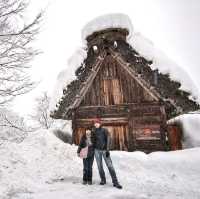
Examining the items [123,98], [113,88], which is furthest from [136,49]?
[123,98]

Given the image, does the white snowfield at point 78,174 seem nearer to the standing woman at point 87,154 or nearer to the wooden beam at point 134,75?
the standing woman at point 87,154

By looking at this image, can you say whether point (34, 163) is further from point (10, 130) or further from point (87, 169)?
point (10, 130)

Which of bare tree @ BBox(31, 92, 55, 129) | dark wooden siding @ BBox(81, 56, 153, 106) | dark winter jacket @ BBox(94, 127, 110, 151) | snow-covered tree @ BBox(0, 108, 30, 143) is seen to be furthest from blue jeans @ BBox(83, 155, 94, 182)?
bare tree @ BBox(31, 92, 55, 129)

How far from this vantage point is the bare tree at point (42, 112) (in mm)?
31938

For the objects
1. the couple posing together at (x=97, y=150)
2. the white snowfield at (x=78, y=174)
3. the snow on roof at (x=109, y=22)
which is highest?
the snow on roof at (x=109, y=22)

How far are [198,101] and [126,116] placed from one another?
10.6ft

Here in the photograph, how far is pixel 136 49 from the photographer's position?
12.8 metres

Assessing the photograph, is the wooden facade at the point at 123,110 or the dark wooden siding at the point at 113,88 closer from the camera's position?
the wooden facade at the point at 123,110

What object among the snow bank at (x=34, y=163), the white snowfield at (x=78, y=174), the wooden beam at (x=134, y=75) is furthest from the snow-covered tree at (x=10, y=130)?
the wooden beam at (x=134, y=75)

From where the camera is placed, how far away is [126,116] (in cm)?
1191

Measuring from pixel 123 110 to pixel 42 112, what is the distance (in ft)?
72.3

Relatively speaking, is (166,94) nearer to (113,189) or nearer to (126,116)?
(126,116)

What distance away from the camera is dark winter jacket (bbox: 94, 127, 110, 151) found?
6.86 m

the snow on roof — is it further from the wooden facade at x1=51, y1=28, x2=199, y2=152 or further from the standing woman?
the standing woman
